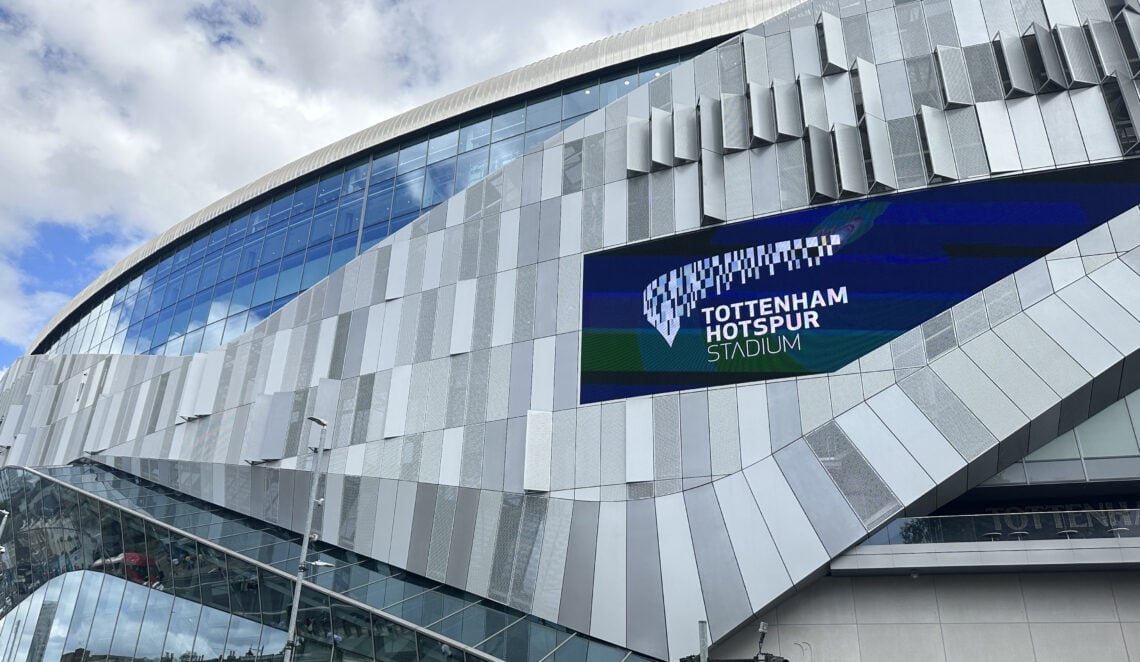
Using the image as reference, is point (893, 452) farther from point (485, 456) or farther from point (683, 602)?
point (485, 456)

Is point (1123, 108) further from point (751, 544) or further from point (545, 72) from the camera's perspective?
point (545, 72)

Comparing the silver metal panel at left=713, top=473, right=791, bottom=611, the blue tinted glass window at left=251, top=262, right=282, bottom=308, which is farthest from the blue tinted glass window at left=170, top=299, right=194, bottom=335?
the silver metal panel at left=713, top=473, right=791, bottom=611

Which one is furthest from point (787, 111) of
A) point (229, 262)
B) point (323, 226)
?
point (229, 262)

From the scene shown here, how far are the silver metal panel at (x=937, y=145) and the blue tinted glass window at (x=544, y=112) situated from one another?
49.9 ft

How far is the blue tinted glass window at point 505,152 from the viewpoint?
109ft

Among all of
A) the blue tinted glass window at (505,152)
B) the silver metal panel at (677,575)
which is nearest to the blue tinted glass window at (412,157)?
the blue tinted glass window at (505,152)

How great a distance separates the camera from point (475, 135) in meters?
35.1

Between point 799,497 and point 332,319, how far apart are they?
20.9 m

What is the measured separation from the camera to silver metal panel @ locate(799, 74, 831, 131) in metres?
24.4

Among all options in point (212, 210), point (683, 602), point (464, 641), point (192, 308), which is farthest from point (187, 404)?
point (683, 602)

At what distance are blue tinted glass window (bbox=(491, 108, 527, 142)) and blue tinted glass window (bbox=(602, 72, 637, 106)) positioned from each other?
3.94 m

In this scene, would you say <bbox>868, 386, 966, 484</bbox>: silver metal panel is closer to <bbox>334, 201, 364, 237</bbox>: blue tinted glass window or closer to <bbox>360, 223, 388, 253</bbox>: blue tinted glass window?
<bbox>360, 223, 388, 253</bbox>: blue tinted glass window

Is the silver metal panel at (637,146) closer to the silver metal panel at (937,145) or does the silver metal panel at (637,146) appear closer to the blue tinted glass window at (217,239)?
the silver metal panel at (937,145)

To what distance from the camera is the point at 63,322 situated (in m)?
63.7
